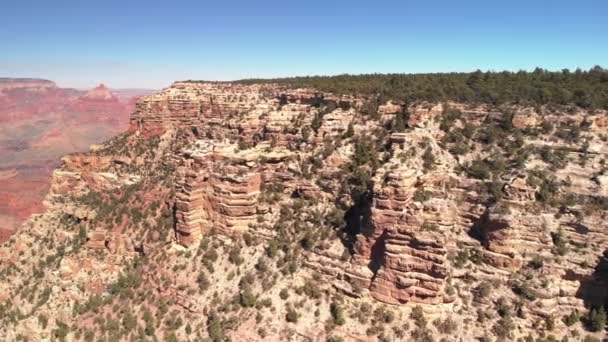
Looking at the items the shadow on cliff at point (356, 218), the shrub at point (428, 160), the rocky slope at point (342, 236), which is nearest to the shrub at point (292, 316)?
the rocky slope at point (342, 236)

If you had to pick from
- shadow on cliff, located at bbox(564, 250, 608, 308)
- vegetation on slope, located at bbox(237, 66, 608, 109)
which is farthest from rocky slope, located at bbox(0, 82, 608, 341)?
vegetation on slope, located at bbox(237, 66, 608, 109)

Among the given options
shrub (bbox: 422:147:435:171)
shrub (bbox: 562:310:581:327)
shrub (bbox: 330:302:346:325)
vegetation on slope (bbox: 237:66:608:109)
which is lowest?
shrub (bbox: 330:302:346:325)

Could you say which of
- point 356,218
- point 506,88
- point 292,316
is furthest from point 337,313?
point 506,88

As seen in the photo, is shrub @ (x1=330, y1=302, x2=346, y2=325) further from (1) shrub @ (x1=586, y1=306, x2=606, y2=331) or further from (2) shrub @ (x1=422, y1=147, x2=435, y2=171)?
(1) shrub @ (x1=586, y1=306, x2=606, y2=331)

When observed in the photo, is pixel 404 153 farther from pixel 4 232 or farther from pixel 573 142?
pixel 4 232

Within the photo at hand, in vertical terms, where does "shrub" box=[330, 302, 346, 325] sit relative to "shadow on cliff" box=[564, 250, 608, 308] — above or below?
below

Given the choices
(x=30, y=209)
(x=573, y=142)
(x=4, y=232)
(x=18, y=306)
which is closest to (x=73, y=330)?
(x=18, y=306)
